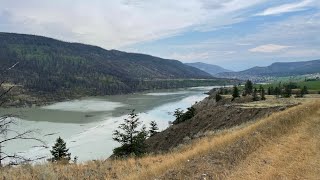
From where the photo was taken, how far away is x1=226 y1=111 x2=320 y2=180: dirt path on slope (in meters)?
11.9

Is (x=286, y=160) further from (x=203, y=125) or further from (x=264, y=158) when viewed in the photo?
(x=203, y=125)

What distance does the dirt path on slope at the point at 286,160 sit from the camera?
38.9 ft

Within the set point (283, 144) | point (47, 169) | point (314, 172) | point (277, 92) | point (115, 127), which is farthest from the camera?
point (277, 92)

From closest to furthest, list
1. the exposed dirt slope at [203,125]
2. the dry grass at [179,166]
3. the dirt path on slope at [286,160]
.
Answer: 1. the dirt path on slope at [286,160]
2. the dry grass at [179,166]
3. the exposed dirt slope at [203,125]

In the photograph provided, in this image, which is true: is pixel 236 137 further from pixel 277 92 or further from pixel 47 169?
pixel 277 92

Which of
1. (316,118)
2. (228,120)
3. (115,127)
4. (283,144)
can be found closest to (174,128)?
(228,120)

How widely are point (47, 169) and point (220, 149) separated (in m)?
6.70

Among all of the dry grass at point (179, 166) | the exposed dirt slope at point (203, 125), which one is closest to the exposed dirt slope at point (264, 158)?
the dry grass at point (179, 166)

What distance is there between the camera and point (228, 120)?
55.3m

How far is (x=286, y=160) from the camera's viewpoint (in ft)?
44.5

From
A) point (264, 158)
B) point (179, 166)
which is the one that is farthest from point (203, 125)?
point (179, 166)

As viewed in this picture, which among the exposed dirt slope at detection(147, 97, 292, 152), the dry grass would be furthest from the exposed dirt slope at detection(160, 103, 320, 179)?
the exposed dirt slope at detection(147, 97, 292, 152)

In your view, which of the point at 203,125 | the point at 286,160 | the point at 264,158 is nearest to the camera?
the point at 286,160

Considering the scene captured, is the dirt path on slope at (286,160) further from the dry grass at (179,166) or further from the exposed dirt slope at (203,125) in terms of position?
the exposed dirt slope at (203,125)
